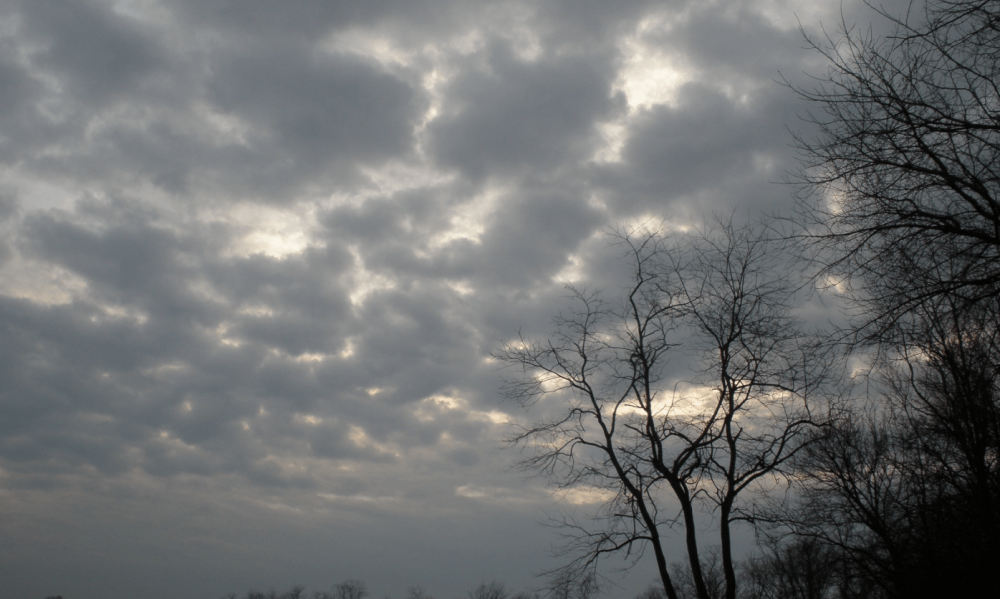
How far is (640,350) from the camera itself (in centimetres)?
1378

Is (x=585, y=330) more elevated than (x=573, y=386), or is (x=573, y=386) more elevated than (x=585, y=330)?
(x=585, y=330)

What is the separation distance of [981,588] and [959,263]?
750 centimetres

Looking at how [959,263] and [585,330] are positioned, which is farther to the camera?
[585,330]

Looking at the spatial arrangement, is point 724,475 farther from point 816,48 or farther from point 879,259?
point 816,48

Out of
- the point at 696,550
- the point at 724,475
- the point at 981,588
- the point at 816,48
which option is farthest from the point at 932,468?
the point at 816,48

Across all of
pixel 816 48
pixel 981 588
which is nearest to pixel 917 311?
pixel 816 48

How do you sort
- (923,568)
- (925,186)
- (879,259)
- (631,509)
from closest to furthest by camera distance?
1. (925,186)
2. (879,259)
3. (923,568)
4. (631,509)

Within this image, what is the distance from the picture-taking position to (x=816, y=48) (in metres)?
5.99

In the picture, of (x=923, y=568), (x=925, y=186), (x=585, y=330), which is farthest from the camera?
(x=585, y=330)

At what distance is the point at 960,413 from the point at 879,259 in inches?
303

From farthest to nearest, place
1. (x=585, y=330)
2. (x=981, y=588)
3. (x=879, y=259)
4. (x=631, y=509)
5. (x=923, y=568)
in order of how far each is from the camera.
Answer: (x=585, y=330) < (x=631, y=509) < (x=923, y=568) < (x=981, y=588) < (x=879, y=259)

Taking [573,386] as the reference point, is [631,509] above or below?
below

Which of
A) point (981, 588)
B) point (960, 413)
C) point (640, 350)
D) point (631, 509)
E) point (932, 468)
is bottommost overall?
point (981, 588)

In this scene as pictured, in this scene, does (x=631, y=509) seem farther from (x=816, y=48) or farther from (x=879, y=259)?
(x=816, y=48)
